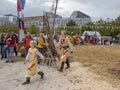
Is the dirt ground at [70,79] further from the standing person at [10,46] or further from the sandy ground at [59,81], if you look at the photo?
the standing person at [10,46]

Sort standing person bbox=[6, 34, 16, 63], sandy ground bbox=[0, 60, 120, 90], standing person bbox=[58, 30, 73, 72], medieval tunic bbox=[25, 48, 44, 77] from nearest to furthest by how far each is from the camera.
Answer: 1. sandy ground bbox=[0, 60, 120, 90]
2. medieval tunic bbox=[25, 48, 44, 77]
3. standing person bbox=[58, 30, 73, 72]
4. standing person bbox=[6, 34, 16, 63]

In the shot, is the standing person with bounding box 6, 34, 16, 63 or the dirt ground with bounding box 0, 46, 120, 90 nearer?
the dirt ground with bounding box 0, 46, 120, 90

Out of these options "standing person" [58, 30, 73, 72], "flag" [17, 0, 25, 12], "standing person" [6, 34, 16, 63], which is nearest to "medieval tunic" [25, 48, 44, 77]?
"standing person" [58, 30, 73, 72]

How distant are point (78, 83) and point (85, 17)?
495 feet

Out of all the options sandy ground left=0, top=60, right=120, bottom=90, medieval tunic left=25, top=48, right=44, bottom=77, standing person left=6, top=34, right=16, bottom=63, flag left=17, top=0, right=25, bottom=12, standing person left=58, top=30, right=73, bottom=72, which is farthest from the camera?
flag left=17, top=0, right=25, bottom=12

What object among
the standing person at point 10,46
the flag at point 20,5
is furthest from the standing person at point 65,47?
the flag at point 20,5

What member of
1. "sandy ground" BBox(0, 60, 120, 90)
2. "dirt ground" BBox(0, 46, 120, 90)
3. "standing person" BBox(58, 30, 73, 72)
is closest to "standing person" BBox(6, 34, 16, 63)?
"dirt ground" BBox(0, 46, 120, 90)

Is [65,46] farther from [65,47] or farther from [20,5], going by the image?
[20,5]

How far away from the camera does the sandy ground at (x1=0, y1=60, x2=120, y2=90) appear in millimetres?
11718

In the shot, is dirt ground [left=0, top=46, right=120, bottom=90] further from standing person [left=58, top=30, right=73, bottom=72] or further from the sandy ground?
standing person [left=58, top=30, right=73, bottom=72]

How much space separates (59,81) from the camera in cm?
1295

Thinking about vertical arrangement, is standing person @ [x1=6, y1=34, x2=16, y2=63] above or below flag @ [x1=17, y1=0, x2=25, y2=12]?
below

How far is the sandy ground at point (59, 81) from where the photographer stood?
38.4ft

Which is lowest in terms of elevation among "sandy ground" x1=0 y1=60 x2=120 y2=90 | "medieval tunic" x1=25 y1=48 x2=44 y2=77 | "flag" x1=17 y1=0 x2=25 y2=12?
"sandy ground" x1=0 y1=60 x2=120 y2=90
